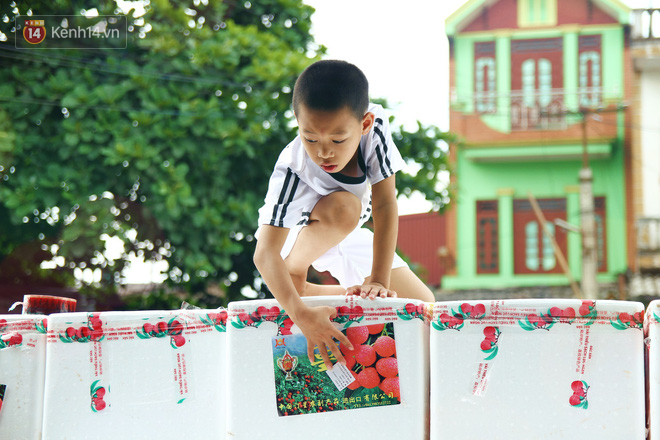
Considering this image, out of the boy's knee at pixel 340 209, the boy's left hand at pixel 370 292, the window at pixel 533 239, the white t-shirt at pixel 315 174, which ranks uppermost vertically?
the window at pixel 533 239

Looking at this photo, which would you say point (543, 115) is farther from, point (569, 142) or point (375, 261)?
point (375, 261)

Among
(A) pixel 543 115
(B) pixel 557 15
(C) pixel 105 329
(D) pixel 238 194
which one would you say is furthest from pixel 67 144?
(B) pixel 557 15

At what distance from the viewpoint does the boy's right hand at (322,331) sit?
1689 mm

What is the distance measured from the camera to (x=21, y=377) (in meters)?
1.89

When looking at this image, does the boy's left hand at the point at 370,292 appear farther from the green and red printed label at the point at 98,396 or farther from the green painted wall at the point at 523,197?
the green painted wall at the point at 523,197

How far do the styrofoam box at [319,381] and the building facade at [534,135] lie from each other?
1107 centimetres

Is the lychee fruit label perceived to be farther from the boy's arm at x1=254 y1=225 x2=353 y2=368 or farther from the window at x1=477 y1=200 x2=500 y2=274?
the window at x1=477 y1=200 x2=500 y2=274

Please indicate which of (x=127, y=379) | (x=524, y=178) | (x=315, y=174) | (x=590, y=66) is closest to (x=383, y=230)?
(x=315, y=174)

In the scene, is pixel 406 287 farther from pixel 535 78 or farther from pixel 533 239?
pixel 535 78

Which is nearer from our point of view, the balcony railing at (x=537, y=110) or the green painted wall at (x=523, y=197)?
the green painted wall at (x=523, y=197)

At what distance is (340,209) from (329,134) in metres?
0.34

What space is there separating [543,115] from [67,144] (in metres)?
8.90

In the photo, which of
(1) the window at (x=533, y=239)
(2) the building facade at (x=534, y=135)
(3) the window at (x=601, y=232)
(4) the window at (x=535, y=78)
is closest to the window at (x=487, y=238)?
(2) the building facade at (x=534, y=135)

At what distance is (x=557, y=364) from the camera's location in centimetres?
160
